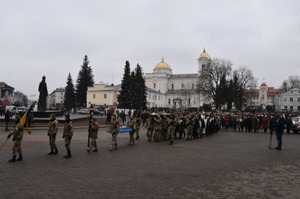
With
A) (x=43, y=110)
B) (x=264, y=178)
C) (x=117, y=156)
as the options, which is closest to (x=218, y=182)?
(x=264, y=178)

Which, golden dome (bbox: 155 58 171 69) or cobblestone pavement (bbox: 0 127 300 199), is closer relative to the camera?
cobblestone pavement (bbox: 0 127 300 199)

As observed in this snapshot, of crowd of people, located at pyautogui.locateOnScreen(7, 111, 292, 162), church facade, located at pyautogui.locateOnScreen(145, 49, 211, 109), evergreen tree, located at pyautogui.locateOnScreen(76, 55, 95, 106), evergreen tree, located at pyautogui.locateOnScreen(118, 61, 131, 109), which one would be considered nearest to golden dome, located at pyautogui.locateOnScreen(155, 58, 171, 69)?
church facade, located at pyautogui.locateOnScreen(145, 49, 211, 109)

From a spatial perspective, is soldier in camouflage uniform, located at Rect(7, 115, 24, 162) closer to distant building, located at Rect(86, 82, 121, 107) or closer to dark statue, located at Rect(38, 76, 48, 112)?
dark statue, located at Rect(38, 76, 48, 112)

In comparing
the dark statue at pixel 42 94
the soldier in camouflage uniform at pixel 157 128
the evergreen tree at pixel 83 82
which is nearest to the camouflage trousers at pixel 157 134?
the soldier in camouflage uniform at pixel 157 128

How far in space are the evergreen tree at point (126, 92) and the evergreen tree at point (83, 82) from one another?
25585 millimetres

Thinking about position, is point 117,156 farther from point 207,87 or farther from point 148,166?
point 207,87

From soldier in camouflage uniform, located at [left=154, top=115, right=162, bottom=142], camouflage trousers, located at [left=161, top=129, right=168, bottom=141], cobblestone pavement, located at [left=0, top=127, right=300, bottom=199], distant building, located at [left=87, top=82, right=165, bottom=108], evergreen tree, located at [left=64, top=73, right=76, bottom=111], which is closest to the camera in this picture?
cobblestone pavement, located at [left=0, top=127, right=300, bottom=199]

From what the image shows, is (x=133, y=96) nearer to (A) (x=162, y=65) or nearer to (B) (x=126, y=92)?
(B) (x=126, y=92)

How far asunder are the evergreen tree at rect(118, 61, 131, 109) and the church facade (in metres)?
37.7

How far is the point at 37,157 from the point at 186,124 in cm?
1018

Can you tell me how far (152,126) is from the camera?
50.6 feet

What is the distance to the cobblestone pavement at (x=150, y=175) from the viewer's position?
5867 mm

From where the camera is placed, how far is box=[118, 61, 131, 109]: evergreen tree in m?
54.7

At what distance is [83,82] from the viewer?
8244 cm
